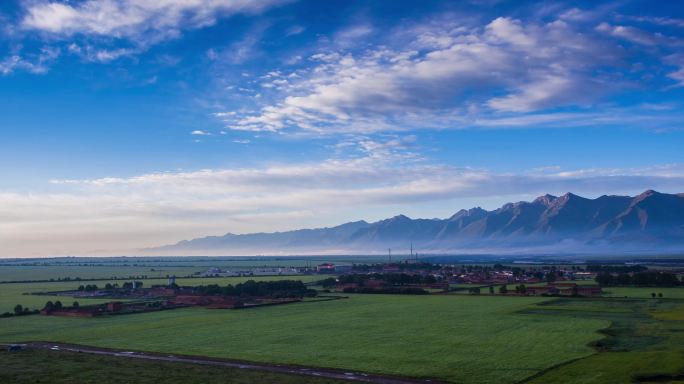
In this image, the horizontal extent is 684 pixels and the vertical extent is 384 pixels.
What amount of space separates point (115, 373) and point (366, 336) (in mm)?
22459

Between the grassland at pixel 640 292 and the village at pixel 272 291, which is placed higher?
the village at pixel 272 291

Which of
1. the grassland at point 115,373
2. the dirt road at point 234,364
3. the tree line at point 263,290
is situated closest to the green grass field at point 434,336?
the dirt road at point 234,364

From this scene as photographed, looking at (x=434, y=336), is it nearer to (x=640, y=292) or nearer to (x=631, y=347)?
(x=631, y=347)

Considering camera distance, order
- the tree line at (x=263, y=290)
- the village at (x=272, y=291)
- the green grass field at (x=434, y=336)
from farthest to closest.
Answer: the tree line at (x=263, y=290), the village at (x=272, y=291), the green grass field at (x=434, y=336)

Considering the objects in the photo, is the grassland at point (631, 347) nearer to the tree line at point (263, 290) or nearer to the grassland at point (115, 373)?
the grassland at point (115, 373)

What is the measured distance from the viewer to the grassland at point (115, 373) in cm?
3597

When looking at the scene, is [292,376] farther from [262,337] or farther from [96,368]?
[262,337]

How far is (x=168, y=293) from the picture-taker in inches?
4067

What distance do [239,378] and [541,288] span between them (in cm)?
7701

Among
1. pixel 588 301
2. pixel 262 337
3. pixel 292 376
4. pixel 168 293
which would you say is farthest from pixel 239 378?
pixel 168 293

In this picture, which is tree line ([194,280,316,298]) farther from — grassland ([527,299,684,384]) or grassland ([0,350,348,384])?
grassland ([0,350,348,384])

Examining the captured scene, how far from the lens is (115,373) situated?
38.0 meters

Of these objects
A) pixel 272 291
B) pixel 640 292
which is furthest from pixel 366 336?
pixel 640 292

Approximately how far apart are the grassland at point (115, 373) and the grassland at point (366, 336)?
483 centimetres
